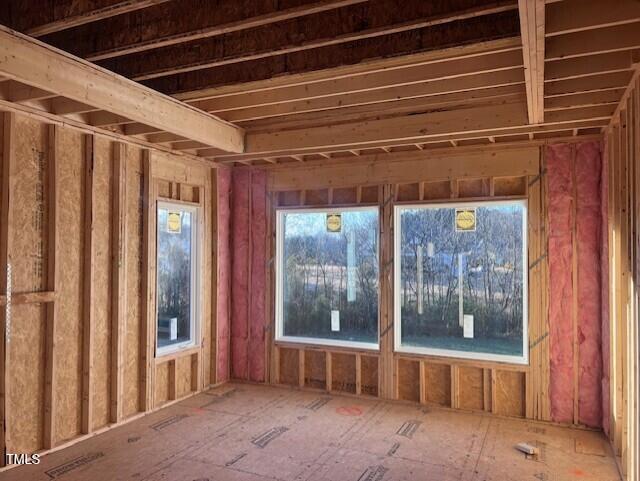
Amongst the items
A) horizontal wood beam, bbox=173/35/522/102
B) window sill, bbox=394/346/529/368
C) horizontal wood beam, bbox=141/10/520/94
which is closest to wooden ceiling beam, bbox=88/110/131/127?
horizontal wood beam, bbox=141/10/520/94

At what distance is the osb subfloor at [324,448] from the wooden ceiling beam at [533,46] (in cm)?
297

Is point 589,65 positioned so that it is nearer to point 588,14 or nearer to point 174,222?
point 588,14

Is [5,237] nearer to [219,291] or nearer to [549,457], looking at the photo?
[219,291]

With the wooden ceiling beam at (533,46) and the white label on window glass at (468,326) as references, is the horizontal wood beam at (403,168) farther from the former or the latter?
the white label on window glass at (468,326)

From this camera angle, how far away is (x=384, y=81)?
11.9 feet

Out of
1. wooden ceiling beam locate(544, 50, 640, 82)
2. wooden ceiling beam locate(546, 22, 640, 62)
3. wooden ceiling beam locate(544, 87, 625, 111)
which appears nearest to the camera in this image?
wooden ceiling beam locate(546, 22, 640, 62)

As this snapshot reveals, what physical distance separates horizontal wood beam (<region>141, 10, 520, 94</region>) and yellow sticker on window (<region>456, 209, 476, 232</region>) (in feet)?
8.92

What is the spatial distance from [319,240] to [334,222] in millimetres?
331

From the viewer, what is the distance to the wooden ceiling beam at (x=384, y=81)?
3250 mm

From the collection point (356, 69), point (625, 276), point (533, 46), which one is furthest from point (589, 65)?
point (625, 276)

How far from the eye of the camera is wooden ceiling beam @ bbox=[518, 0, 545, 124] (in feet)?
7.11

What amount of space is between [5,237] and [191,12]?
2.43 metres

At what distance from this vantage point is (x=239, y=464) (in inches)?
155

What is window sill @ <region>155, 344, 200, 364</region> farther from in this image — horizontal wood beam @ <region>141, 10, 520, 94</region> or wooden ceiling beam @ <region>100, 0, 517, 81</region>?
wooden ceiling beam @ <region>100, 0, 517, 81</region>
